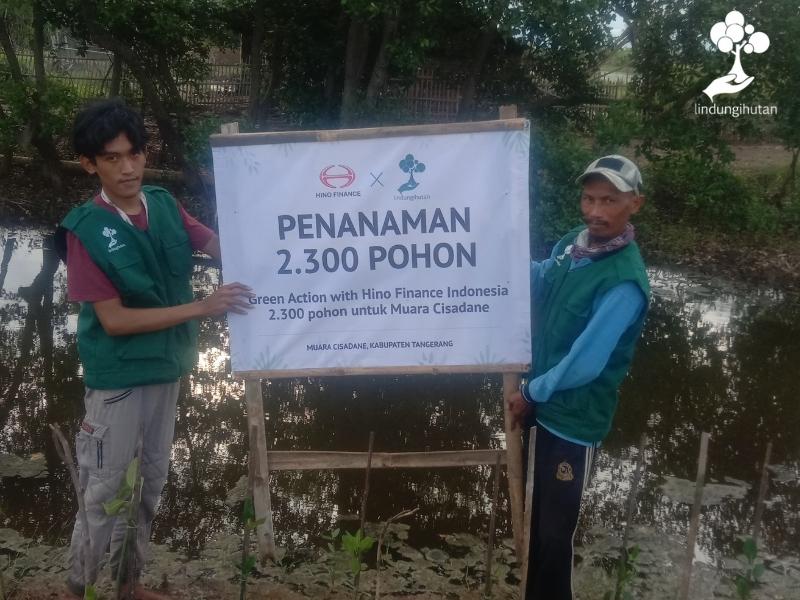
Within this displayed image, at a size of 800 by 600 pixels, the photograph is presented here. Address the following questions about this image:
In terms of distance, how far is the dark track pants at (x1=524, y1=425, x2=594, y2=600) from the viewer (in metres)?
2.54

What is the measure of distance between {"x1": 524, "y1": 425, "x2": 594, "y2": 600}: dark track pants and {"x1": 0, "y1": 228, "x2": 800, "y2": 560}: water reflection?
126cm

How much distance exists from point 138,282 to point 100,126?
0.49 meters

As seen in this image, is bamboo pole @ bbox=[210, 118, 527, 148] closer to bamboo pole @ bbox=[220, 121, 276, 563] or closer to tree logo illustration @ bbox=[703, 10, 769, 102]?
bamboo pole @ bbox=[220, 121, 276, 563]

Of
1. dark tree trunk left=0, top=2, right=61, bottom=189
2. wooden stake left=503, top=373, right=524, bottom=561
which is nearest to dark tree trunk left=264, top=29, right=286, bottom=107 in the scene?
dark tree trunk left=0, top=2, right=61, bottom=189

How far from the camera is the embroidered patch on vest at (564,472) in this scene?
253 cm

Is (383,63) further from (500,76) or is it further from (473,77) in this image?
(500,76)

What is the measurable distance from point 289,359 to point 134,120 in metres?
1.01

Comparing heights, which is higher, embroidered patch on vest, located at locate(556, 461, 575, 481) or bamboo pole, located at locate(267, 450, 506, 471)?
embroidered patch on vest, located at locate(556, 461, 575, 481)

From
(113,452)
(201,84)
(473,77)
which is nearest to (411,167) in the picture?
(113,452)

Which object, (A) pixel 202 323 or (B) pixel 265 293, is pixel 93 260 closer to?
(B) pixel 265 293

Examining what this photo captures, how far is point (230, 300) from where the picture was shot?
109 inches

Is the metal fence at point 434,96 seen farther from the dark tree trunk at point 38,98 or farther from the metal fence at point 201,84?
the dark tree trunk at point 38,98

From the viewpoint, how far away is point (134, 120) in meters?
2.49

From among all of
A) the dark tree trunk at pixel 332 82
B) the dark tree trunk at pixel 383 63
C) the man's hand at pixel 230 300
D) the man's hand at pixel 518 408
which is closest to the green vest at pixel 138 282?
the man's hand at pixel 230 300
